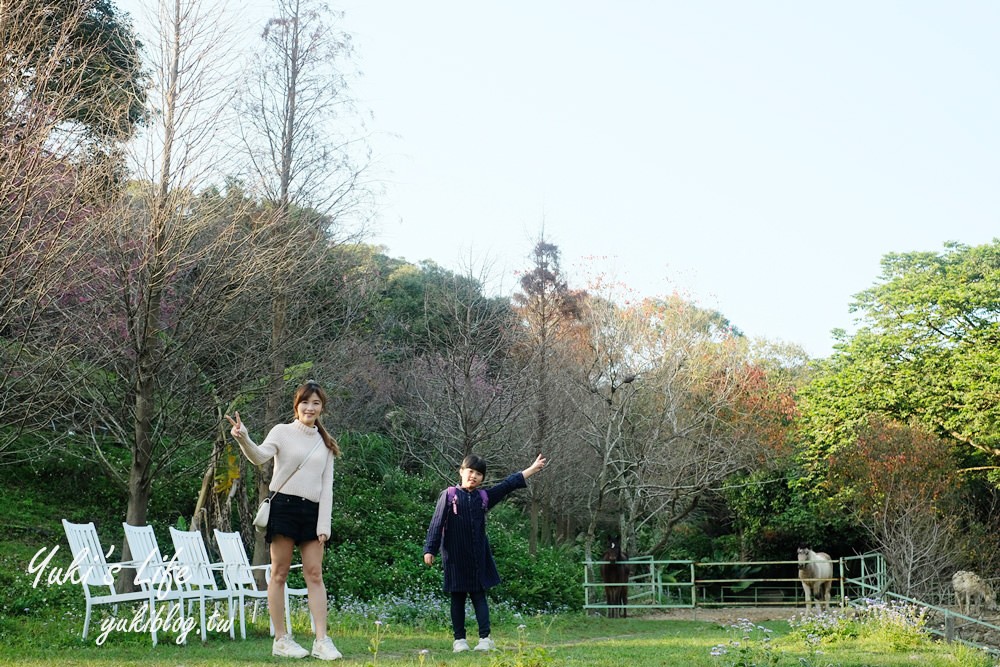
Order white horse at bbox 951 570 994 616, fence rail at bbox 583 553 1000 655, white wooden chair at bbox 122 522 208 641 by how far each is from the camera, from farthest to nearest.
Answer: fence rail at bbox 583 553 1000 655, white horse at bbox 951 570 994 616, white wooden chair at bbox 122 522 208 641

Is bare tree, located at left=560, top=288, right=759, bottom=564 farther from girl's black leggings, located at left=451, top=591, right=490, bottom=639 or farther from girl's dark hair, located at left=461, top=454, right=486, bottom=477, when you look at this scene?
girl's dark hair, located at left=461, top=454, right=486, bottom=477

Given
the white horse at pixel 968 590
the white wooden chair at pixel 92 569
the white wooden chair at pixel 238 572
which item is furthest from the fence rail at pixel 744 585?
the white wooden chair at pixel 92 569

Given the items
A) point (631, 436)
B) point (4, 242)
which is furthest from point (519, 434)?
point (4, 242)

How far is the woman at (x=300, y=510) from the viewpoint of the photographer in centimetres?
617

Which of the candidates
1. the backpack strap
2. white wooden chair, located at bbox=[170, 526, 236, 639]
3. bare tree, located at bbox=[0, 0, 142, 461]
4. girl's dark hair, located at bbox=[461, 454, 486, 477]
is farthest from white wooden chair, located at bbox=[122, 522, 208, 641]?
girl's dark hair, located at bbox=[461, 454, 486, 477]

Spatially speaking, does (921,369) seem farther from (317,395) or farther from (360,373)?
(317,395)

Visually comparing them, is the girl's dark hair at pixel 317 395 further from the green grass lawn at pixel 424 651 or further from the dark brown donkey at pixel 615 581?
the dark brown donkey at pixel 615 581

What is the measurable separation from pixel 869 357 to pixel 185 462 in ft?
47.5

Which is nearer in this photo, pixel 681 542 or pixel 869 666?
pixel 869 666

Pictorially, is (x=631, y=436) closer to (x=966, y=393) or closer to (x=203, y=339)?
(x=966, y=393)

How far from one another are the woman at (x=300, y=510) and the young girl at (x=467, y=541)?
113cm

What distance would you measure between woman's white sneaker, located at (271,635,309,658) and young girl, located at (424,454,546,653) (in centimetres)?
123

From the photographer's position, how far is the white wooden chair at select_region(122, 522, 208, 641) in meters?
7.35

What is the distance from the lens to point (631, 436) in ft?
58.0
